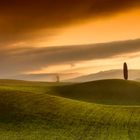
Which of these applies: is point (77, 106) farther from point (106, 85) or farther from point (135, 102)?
point (106, 85)

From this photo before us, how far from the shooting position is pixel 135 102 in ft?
270

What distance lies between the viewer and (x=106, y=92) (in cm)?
8869

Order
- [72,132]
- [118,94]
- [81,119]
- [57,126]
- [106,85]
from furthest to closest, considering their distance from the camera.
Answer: [106,85]
[118,94]
[81,119]
[57,126]
[72,132]

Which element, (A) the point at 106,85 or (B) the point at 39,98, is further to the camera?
(A) the point at 106,85

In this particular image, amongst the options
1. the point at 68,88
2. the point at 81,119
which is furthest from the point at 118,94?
the point at 81,119

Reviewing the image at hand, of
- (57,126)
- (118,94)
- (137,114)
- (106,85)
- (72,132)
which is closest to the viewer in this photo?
(72,132)

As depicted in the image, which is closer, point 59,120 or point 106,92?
point 59,120

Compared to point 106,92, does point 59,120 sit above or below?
below

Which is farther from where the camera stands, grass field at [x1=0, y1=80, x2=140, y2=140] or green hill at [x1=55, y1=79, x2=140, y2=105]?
green hill at [x1=55, y1=79, x2=140, y2=105]

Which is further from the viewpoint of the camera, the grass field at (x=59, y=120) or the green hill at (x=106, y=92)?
the green hill at (x=106, y=92)

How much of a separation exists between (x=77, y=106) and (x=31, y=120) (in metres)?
12.0

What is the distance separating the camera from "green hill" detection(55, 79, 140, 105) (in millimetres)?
82000

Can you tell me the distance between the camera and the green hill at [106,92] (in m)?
Answer: 82.0

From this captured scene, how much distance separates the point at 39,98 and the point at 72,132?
19405 millimetres
